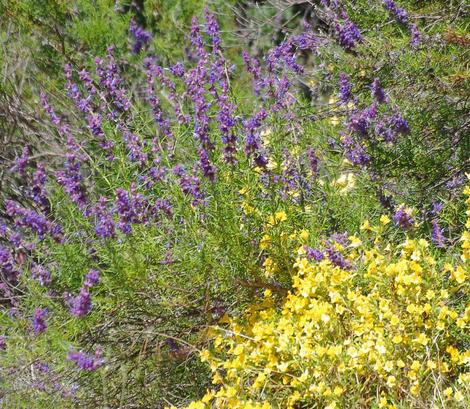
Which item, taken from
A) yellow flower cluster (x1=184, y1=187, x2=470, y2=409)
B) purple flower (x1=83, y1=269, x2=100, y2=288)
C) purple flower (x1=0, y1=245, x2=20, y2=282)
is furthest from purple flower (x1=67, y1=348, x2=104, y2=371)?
purple flower (x1=0, y1=245, x2=20, y2=282)

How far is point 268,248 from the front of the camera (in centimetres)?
402

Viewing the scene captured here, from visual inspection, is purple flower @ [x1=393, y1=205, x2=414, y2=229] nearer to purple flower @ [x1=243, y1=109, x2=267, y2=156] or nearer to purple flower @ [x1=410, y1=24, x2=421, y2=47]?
purple flower @ [x1=243, y1=109, x2=267, y2=156]

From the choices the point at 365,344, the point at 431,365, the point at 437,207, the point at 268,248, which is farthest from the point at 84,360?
the point at 437,207

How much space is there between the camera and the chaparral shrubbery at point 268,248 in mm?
3424

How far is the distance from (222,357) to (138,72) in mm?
3837

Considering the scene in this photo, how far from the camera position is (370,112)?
4242mm

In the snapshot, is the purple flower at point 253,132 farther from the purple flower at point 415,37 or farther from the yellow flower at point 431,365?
the yellow flower at point 431,365

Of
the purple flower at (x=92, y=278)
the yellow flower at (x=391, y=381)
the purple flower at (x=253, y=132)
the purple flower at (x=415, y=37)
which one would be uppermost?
the purple flower at (x=253, y=132)

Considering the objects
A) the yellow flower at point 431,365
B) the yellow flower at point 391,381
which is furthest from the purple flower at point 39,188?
the yellow flower at point 431,365

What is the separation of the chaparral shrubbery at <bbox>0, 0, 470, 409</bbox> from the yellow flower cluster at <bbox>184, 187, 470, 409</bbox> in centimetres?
1

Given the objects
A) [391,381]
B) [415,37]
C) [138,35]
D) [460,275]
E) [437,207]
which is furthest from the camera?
[138,35]

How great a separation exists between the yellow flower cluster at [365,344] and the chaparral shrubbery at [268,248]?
0.01 meters

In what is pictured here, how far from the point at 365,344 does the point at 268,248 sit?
0.88m

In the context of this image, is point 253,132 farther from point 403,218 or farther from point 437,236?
point 437,236
